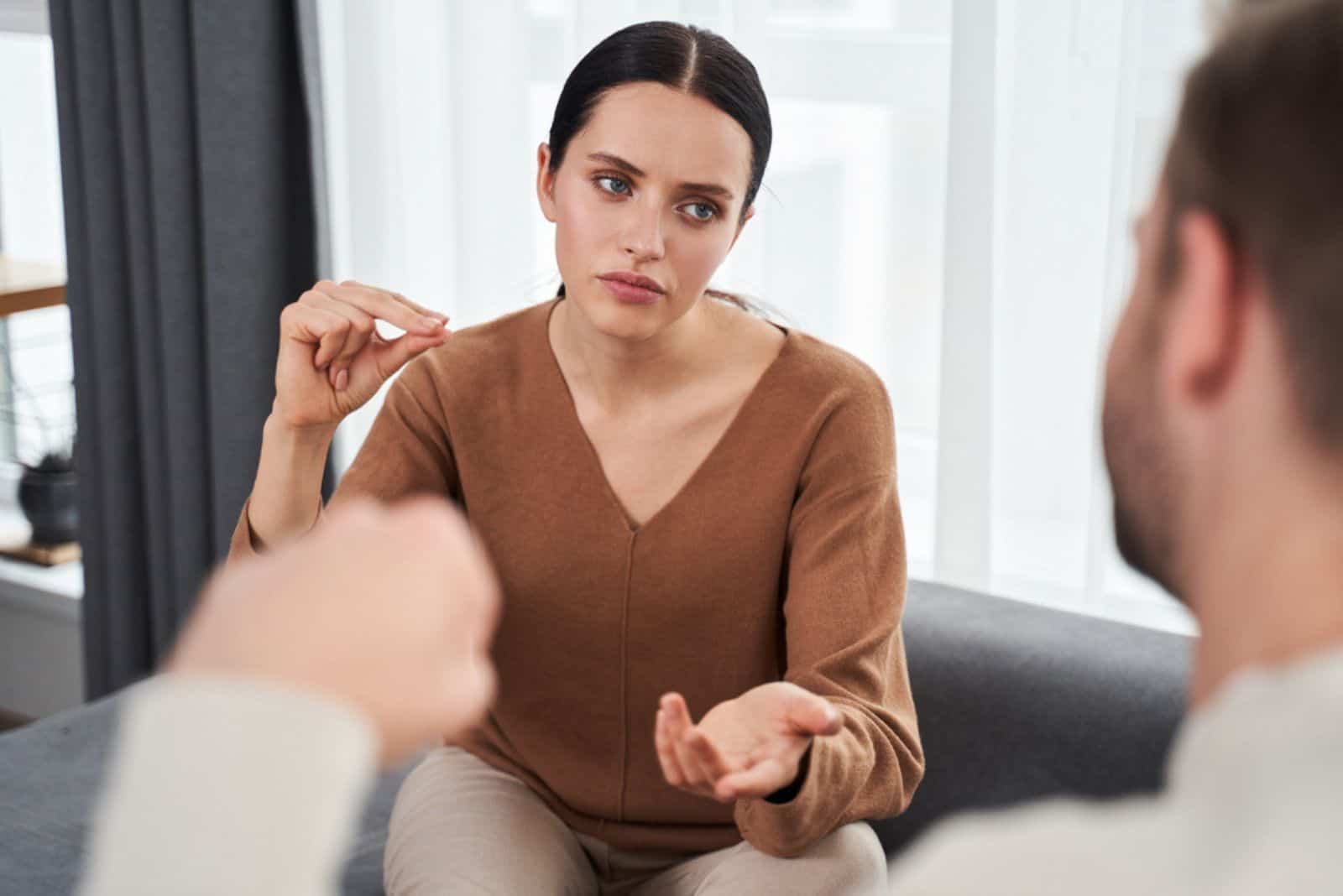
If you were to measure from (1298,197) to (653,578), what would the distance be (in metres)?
1.13

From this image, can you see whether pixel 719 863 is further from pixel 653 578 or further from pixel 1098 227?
pixel 1098 227

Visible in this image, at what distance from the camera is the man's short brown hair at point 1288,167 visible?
64 cm

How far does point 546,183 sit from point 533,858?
71cm

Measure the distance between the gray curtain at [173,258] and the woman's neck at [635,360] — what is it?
43.8 inches

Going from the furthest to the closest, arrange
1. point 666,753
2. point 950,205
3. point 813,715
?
point 950,205
point 813,715
point 666,753

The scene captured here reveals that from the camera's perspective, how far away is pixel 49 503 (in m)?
3.18

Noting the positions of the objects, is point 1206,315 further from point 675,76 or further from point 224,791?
point 675,76

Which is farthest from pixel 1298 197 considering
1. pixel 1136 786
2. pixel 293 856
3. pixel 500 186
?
pixel 500 186

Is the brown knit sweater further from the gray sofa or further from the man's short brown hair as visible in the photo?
the man's short brown hair

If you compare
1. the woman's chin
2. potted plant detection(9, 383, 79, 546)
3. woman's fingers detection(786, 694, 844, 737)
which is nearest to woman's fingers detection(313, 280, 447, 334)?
the woman's chin

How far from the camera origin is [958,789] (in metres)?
1.99

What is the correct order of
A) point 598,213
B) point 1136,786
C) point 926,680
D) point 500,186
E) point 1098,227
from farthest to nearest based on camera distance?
point 500,186, point 1098,227, point 926,680, point 1136,786, point 598,213

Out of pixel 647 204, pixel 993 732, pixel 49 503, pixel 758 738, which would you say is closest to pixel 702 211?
pixel 647 204

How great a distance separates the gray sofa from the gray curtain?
831mm
